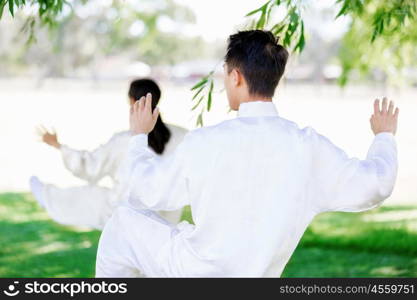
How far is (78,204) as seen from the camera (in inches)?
235

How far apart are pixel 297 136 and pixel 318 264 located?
357cm

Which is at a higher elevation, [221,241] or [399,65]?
[399,65]

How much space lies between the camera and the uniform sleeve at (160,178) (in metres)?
2.72

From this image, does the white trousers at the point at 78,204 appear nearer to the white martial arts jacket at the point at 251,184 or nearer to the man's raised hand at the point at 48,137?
the man's raised hand at the point at 48,137

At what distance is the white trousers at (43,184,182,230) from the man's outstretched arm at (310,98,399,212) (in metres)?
3.26

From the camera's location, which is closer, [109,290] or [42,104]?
[109,290]

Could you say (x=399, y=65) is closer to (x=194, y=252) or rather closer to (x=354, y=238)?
(x=354, y=238)

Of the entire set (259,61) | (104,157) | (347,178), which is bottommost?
(347,178)

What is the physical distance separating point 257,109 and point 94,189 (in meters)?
3.34

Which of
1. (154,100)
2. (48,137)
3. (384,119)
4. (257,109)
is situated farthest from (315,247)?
(257,109)

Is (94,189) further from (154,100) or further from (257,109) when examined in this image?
(257,109)

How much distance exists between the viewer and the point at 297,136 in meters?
2.75

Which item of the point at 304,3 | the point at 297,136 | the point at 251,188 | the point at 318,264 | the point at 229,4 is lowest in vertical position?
the point at 318,264

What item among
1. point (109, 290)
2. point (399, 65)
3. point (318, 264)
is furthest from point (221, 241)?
point (399, 65)
